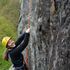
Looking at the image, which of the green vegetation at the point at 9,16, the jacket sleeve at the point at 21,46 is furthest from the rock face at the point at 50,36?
the green vegetation at the point at 9,16

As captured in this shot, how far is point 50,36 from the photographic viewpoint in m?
8.48

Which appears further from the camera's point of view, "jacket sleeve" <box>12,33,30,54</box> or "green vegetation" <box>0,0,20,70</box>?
"green vegetation" <box>0,0,20,70</box>

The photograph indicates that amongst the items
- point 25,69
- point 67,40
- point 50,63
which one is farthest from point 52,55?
point 25,69

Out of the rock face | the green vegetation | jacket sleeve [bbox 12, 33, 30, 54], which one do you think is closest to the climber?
jacket sleeve [bbox 12, 33, 30, 54]

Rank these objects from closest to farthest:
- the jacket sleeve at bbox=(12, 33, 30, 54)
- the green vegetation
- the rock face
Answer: the rock face, the jacket sleeve at bbox=(12, 33, 30, 54), the green vegetation

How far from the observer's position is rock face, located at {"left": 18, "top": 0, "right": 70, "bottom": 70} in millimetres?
7590

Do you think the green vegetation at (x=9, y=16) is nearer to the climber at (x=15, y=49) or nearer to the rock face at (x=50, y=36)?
the climber at (x=15, y=49)

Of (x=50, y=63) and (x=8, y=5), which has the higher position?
(x=8, y=5)

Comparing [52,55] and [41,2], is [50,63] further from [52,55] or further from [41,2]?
[41,2]

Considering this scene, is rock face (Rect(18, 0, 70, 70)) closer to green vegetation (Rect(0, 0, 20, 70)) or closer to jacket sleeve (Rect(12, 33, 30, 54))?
jacket sleeve (Rect(12, 33, 30, 54))

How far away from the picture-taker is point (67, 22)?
7.59 m

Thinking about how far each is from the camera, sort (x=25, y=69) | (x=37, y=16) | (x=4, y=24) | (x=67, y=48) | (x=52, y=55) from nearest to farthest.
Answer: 1. (x=67, y=48)
2. (x=52, y=55)
3. (x=37, y=16)
4. (x=25, y=69)
5. (x=4, y=24)

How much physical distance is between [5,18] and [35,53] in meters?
20.1

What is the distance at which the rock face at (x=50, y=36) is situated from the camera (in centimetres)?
759
